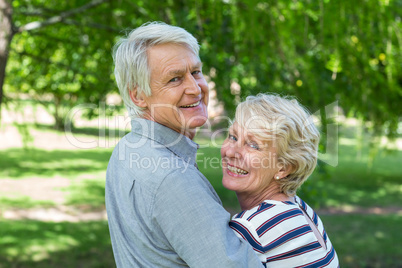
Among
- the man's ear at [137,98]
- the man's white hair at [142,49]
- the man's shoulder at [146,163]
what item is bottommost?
the man's shoulder at [146,163]

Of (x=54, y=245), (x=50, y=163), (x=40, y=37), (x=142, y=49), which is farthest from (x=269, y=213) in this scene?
(x=50, y=163)

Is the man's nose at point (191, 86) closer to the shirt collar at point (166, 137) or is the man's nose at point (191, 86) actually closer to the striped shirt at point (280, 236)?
the shirt collar at point (166, 137)

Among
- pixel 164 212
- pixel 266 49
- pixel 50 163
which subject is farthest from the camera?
pixel 50 163

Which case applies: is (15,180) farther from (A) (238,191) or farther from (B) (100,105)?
(A) (238,191)

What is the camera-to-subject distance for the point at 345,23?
306cm

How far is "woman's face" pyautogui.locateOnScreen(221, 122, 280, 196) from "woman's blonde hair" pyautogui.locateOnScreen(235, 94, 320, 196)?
0.03 meters

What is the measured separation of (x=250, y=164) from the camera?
1800mm

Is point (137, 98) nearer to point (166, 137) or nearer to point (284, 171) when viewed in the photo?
point (166, 137)

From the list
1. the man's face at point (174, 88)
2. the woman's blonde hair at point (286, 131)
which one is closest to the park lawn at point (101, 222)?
the woman's blonde hair at point (286, 131)

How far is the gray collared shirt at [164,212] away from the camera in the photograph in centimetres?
136

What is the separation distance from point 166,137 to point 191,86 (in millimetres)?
262

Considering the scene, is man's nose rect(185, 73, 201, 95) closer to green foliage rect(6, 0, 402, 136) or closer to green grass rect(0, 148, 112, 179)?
green foliage rect(6, 0, 402, 136)

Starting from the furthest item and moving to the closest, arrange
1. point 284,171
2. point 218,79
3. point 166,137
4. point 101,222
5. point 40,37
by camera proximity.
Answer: point 101,222
point 40,37
point 218,79
point 284,171
point 166,137

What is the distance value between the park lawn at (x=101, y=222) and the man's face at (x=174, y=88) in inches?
72.6
